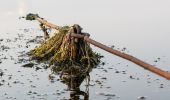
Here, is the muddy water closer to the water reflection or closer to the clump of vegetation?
the water reflection

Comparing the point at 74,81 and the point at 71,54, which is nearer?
the point at 74,81

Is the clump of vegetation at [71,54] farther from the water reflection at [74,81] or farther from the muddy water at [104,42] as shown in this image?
the muddy water at [104,42]

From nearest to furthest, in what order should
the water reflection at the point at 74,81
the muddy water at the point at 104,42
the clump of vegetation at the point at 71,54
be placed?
the water reflection at the point at 74,81 < the muddy water at the point at 104,42 < the clump of vegetation at the point at 71,54

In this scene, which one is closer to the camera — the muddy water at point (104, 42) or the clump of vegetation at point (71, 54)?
the muddy water at point (104, 42)

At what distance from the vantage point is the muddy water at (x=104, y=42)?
11.0m

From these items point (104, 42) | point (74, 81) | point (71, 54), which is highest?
point (104, 42)

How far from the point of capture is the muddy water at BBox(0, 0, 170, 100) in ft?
36.2

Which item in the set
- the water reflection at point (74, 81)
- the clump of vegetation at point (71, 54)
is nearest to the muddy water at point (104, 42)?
the water reflection at point (74, 81)

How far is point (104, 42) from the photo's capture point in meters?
19.0

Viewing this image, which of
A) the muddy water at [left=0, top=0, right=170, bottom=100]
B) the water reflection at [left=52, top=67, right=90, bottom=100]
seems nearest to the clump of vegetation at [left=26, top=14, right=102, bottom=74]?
the water reflection at [left=52, top=67, right=90, bottom=100]

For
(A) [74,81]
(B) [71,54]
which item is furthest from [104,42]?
(A) [74,81]

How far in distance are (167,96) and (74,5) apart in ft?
79.2

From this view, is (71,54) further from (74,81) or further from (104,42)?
(104,42)

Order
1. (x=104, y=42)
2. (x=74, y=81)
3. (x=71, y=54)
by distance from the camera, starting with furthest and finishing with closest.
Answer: (x=104, y=42) < (x=71, y=54) < (x=74, y=81)
